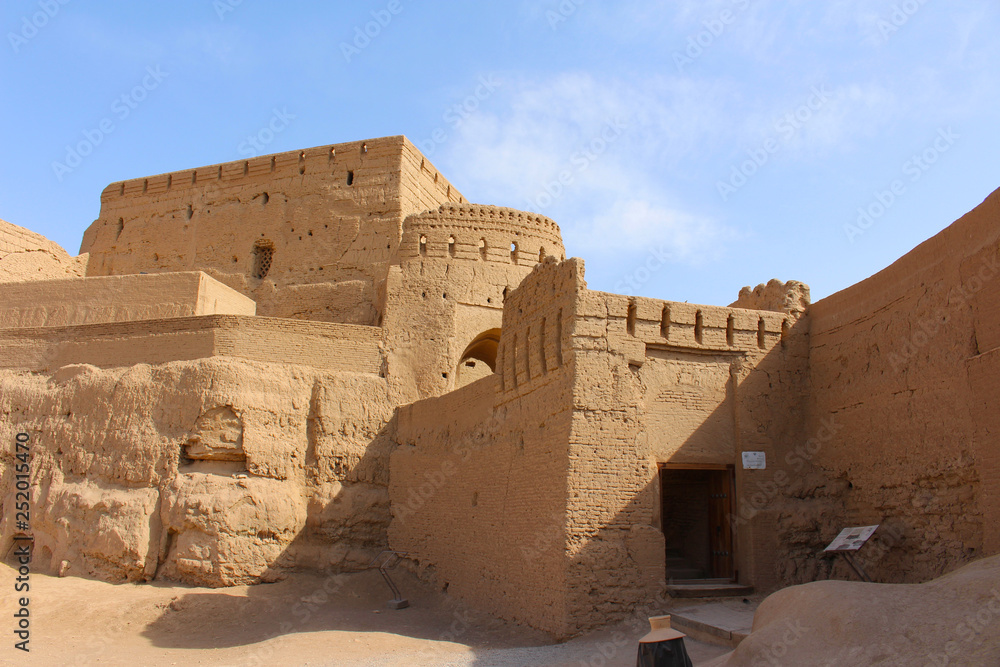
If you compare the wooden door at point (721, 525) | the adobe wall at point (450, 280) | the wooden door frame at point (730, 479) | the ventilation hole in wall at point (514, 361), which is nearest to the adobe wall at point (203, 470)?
the adobe wall at point (450, 280)

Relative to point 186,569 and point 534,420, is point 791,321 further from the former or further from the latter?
point 186,569

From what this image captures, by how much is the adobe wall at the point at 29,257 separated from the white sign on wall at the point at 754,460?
62.3 feet

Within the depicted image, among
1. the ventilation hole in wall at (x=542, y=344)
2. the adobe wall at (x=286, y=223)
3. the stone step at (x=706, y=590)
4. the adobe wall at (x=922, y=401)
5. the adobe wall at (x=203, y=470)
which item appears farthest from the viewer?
the adobe wall at (x=286, y=223)

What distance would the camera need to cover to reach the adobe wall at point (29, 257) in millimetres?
20641

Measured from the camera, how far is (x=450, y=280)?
18.0 metres

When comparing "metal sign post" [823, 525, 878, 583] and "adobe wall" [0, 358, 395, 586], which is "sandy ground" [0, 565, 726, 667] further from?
"metal sign post" [823, 525, 878, 583]

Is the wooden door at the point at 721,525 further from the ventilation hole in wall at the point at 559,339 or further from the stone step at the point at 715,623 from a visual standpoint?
the ventilation hole in wall at the point at 559,339

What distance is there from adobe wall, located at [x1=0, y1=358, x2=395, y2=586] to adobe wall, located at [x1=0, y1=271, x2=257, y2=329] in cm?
225

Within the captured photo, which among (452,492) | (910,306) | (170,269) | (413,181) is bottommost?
(452,492)

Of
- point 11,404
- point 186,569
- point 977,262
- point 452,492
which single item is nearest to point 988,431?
point 977,262

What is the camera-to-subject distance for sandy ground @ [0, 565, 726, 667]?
31.0 feet

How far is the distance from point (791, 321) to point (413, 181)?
1172 cm

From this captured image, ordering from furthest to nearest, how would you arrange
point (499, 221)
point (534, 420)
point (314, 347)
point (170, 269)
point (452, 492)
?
1. point (170, 269)
2. point (499, 221)
3. point (314, 347)
4. point (452, 492)
5. point (534, 420)

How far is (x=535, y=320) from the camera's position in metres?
11.4
